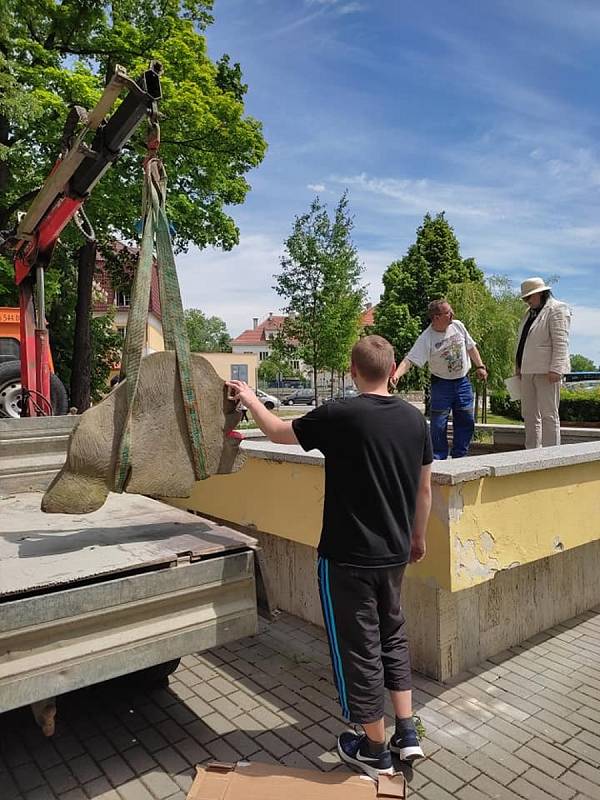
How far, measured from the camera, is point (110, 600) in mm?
2299

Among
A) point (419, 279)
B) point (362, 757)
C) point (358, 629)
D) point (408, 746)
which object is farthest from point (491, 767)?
point (419, 279)

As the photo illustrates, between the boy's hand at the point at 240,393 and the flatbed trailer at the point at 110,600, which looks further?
the boy's hand at the point at 240,393

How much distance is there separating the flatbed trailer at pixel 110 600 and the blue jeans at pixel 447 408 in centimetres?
301

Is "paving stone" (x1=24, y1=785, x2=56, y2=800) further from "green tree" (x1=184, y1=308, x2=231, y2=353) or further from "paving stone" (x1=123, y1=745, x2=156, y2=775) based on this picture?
"green tree" (x1=184, y1=308, x2=231, y2=353)

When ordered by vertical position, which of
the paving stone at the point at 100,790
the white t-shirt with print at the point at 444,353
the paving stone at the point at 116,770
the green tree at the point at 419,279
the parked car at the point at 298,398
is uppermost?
the green tree at the point at 419,279

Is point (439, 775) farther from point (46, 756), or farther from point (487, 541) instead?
point (46, 756)

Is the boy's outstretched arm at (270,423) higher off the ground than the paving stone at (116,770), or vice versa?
the boy's outstretched arm at (270,423)

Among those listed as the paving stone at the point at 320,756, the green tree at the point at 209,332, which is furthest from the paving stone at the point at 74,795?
the green tree at the point at 209,332

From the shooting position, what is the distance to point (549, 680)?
11.9ft

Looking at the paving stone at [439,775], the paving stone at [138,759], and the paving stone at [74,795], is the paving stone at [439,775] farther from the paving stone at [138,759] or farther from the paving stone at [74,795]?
the paving stone at [74,795]

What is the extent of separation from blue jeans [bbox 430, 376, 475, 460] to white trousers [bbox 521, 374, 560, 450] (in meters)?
0.49

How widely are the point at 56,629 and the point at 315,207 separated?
24300 millimetres

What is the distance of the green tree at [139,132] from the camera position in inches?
563

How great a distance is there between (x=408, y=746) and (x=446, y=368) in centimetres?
336
